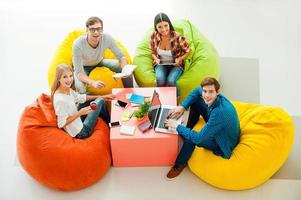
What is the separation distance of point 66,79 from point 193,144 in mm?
1275

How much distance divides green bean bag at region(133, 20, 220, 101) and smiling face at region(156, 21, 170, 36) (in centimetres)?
47

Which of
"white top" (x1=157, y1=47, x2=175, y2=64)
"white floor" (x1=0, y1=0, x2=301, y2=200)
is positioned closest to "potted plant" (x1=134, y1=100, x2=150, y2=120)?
"white floor" (x1=0, y1=0, x2=301, y2=200)

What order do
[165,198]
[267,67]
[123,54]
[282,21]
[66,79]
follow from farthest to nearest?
[282,21] < [267,67] < [123,54] < [165,198] < [66,79]

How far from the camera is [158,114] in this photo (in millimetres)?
3850

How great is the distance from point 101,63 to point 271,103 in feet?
6.21

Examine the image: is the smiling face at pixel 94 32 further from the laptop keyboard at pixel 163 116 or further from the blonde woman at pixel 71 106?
the laptop keyboard at pixel 163 116

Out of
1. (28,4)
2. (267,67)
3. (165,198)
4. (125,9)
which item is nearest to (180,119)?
(165,198)

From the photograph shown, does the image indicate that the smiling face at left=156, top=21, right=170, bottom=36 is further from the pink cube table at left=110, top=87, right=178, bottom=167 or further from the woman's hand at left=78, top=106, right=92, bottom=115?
the woman's hand at left=78, top=106, right=92, bottom=115

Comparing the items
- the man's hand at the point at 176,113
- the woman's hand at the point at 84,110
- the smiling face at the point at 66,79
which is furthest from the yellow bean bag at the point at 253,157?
the smiling face at the point at 66,79

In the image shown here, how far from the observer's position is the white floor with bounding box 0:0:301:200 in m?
3.82

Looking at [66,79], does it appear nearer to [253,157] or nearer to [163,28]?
[163,28]

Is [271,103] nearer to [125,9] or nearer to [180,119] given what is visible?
[180,119]

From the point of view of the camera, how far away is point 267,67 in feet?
15.8

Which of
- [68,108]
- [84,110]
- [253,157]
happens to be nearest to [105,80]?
[84,110]
